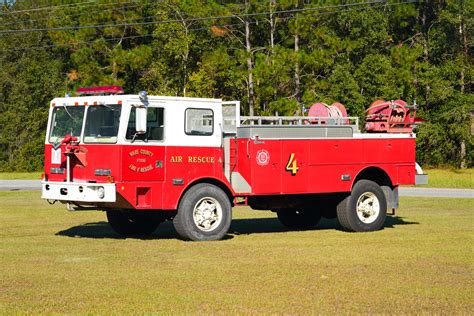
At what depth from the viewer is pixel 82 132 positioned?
16062 millimetres

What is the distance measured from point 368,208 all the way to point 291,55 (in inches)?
1279

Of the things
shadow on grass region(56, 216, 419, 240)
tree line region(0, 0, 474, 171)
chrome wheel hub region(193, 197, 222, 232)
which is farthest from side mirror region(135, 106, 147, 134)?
tree line region(0, 0, 474, 171)

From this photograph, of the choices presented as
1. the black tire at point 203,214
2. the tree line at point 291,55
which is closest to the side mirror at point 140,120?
the black tire at point 203,214

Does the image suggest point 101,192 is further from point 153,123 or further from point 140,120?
point 153,123

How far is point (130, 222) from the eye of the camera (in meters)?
17.5

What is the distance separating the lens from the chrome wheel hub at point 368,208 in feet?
59.8

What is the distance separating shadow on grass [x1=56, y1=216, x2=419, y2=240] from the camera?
56.9ft

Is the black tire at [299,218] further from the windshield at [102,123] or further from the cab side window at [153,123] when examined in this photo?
the windshield at [102,123]

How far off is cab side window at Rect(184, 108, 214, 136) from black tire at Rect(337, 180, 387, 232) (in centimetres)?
334

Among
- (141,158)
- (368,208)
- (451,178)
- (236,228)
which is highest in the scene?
(141,158)

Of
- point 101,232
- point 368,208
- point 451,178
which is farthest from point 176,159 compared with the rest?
point 451,178

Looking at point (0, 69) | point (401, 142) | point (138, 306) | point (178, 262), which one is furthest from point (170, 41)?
point (138, 306)

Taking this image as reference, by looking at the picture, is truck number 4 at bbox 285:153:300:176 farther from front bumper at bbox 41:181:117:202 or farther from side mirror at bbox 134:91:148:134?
front bumper at bbox 41:181:117:202

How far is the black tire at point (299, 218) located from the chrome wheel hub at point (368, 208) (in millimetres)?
1309
